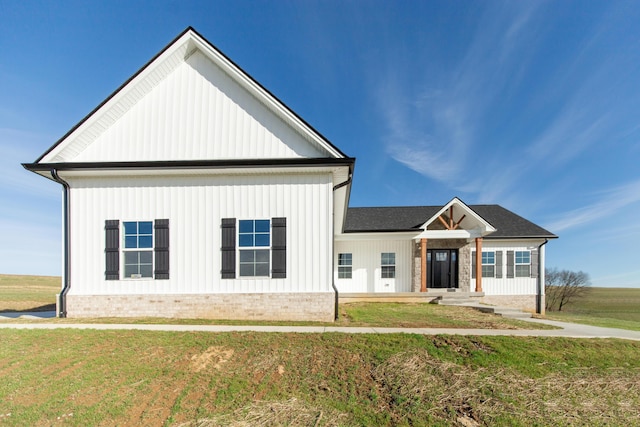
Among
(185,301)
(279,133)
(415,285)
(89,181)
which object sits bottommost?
(415,285)

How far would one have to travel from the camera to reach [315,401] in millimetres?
4492

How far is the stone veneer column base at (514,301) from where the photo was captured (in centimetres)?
1631

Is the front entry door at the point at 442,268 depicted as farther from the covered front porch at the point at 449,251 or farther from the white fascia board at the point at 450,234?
the white fascia board at the point at 450,234

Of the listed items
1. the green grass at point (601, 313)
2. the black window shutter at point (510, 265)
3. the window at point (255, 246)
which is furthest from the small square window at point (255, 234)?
the black window shutter at point (510, 265)

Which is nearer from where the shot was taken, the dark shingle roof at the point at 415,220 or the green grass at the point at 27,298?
the green grass at the point at 27,298

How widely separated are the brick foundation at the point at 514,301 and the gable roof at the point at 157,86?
528 inches

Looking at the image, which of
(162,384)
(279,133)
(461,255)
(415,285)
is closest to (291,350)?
(162,384)

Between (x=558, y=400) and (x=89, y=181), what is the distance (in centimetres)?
1283

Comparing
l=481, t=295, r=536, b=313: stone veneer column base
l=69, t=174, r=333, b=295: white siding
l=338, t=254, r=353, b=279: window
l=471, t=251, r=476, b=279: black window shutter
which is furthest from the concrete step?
l=69, t=174, r=333, b=295: white siding

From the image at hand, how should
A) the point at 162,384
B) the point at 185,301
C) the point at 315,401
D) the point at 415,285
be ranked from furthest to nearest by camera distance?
the point at 415,285, the point at 185,301, the point at 162,384, the point at 315,401

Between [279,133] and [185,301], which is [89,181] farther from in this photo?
[279,133]

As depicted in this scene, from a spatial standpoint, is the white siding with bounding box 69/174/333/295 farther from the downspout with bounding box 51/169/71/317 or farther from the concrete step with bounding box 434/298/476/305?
the concrete step with bounding box 434/298/476/305

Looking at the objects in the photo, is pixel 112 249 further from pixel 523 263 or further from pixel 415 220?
pixel 523 263

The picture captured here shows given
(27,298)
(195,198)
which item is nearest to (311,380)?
(195,198)
